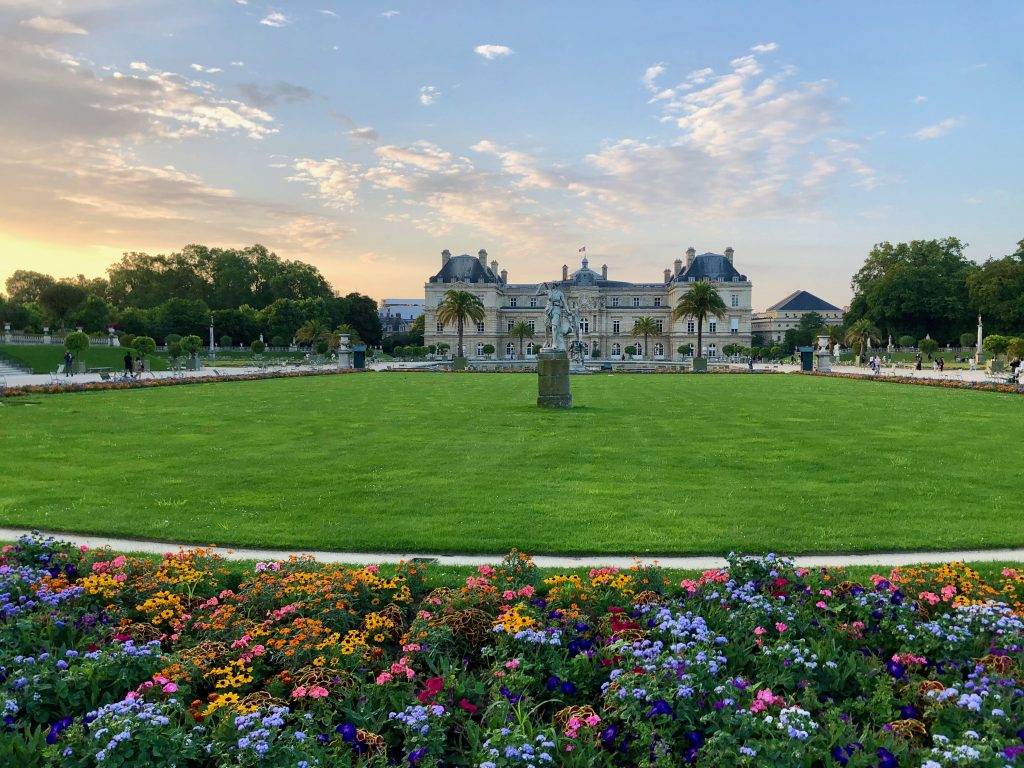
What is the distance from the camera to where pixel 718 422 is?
18.2 metres

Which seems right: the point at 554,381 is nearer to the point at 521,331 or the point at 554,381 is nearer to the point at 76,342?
the point at 76,342

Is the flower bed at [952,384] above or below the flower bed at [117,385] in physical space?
above

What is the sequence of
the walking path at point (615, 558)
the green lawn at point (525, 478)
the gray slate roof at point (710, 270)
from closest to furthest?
1. the walking path at point (615, 558)
2. the green lawn at point (525, 478)
3. the gray slate roof at point (710, 270)

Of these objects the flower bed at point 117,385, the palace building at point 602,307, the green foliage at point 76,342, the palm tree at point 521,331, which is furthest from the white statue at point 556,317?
the palace building at point 602,307

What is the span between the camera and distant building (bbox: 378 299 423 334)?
16200 centimetres

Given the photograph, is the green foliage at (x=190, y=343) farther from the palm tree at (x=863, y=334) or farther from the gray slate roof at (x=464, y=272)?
the palm tree at (x=863, y=334)

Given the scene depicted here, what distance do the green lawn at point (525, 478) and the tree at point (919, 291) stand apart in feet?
199

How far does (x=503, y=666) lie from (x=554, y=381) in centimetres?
1704

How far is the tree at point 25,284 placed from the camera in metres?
95.4

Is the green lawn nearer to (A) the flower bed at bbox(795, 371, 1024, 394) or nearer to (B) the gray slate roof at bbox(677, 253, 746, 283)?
(A) the flower bed at bbox(795, 371, 1024, 394)

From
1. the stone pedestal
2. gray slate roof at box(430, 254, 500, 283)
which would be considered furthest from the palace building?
the stone pedestal

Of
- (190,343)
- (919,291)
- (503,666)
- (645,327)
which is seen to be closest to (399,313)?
(645,327)

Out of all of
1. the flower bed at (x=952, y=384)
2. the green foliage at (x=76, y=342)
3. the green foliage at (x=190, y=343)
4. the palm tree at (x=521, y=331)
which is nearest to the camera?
the flower bed at (x=952, y=384)

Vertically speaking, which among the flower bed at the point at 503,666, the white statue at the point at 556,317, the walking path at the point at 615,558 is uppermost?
the white statue at the point at 556,317
